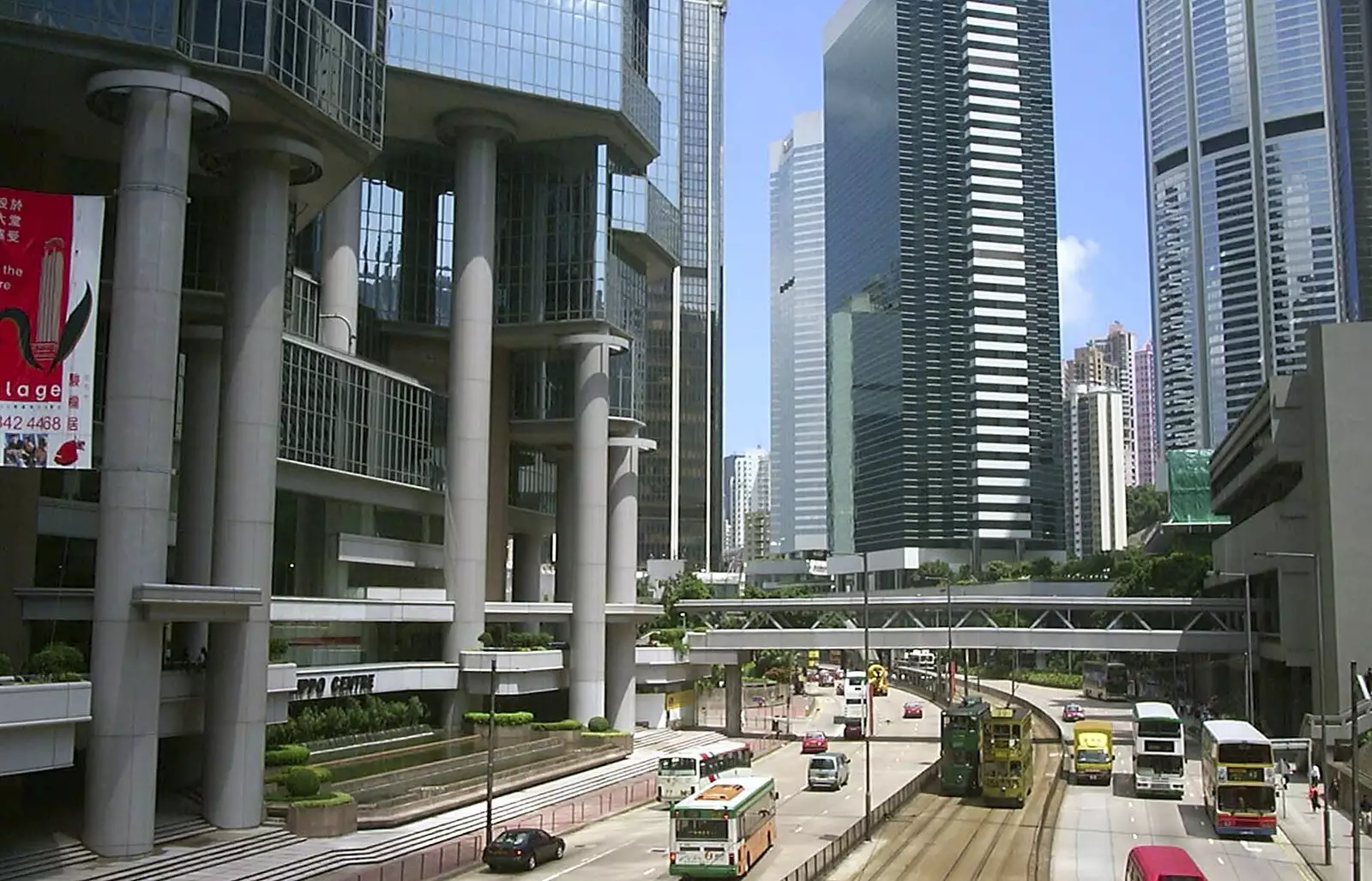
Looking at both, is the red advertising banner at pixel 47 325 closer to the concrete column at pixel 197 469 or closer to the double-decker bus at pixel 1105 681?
the concrete column at pixel 197 469

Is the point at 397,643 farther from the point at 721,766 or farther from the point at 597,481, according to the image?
the point at 721,766

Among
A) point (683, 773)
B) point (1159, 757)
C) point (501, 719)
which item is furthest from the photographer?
point (501, 719)

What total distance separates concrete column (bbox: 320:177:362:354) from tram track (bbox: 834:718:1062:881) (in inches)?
1699

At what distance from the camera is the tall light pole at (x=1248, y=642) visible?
7888 cm

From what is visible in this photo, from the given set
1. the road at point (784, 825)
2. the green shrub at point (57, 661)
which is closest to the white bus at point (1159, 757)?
the road at point (784, 825)

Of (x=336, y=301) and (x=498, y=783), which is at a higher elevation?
(x=336, y=301)

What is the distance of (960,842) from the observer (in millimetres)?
48844

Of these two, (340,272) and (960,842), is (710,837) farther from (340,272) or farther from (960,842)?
(340,272)

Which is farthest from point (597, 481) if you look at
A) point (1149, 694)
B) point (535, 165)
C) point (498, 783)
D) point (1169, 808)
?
point (1149, 694)

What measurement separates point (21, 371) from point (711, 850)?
26.0 metres

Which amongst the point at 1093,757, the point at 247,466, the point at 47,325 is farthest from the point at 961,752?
the point at 47,325

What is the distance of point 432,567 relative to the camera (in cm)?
8569

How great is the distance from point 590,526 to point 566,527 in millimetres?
10621

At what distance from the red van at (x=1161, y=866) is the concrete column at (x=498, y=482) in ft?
189
